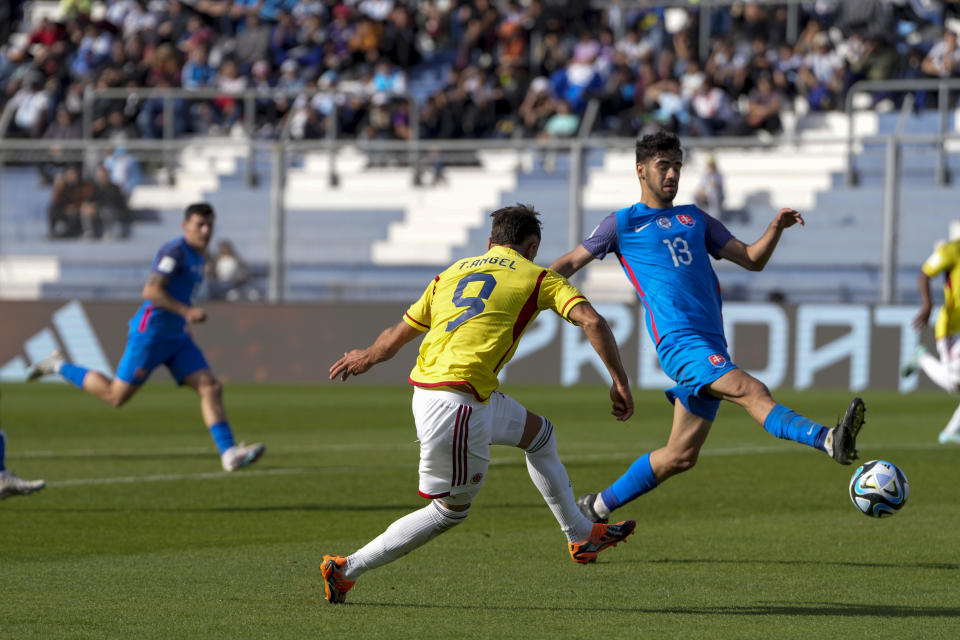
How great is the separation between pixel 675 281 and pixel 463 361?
1.73 metres

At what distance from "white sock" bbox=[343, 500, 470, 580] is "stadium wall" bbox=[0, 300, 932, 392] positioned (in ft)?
45.1

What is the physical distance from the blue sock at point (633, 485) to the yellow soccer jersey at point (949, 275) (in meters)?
6.87

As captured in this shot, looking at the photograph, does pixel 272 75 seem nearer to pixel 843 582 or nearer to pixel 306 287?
pixel 306 287

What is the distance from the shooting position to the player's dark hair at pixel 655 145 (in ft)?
25.4

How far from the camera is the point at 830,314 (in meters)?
20.1

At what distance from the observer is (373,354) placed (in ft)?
21.1

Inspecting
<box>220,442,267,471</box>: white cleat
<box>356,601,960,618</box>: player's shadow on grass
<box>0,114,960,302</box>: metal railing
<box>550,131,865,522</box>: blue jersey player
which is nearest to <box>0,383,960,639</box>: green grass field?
<box>356,601,960,618</box>: player's shadow on grass

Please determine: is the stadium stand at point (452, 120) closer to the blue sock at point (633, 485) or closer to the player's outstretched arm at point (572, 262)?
the blue sock at point (633, 485)

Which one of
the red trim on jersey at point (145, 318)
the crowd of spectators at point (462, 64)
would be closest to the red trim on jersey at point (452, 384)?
the red trim on jersey at point (145, 318)

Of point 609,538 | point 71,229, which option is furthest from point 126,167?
point 609,538

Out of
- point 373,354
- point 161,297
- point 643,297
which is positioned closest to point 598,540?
point 643,297

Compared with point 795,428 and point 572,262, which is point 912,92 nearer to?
point 572,262

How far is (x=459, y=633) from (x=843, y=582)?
2167 millimetres

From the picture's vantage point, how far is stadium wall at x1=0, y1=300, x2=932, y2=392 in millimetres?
19938
